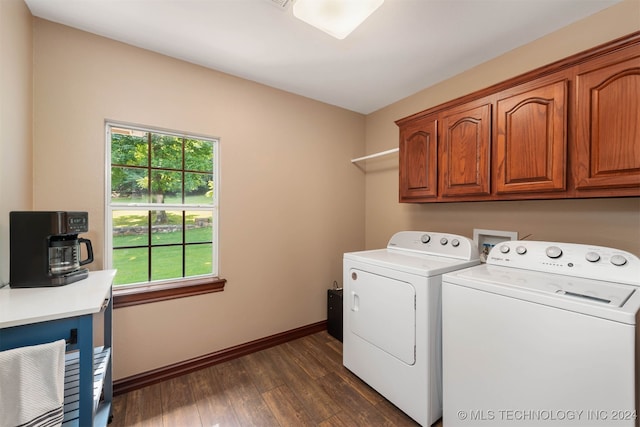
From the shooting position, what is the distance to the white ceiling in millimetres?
1482

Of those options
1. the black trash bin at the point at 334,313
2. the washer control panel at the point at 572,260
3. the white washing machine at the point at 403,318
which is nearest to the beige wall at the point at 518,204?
the washer control panel at the point at 572,260

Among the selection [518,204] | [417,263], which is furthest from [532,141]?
Result: [417,263]

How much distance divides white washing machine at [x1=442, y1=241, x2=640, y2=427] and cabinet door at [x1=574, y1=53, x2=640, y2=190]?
0.38 meters

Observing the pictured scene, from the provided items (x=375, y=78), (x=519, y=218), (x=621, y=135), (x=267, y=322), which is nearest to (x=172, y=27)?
(x=375, y=78)

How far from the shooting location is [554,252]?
55.9 inches

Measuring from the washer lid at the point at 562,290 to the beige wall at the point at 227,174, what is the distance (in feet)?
5.15

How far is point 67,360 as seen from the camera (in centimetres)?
138

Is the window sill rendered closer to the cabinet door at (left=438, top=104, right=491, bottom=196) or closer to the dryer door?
the dryer door

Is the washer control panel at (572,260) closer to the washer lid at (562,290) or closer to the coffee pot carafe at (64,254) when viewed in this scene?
the washer lid at (562,290)

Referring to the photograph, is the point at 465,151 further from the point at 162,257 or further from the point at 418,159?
the point at 162,257

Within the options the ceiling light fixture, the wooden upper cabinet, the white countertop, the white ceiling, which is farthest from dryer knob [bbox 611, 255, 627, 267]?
the white countertop

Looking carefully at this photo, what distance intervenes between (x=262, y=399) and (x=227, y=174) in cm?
173

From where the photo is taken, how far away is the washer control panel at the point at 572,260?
1207 millimetres

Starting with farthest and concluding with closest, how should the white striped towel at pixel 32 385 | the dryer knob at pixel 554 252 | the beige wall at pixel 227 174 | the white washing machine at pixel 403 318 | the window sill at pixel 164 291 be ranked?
the window sill at pixel 164 291 → the beige wall at pixel 227 174 → the white washing machine at pixel 403 318 → the dryer knob at pixel 554 252 → the white striped towel at pixel 32 385
